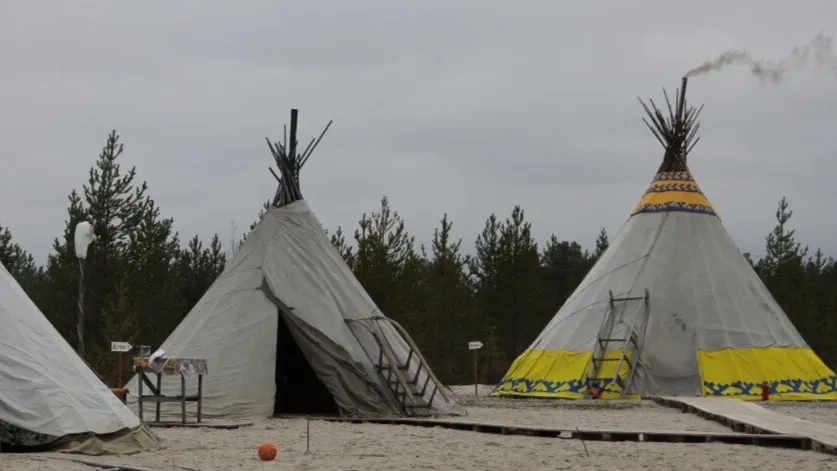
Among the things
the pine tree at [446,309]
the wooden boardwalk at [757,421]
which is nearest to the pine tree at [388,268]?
A: the pine tree at [446,309]

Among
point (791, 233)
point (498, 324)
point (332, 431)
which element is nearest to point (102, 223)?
point (498, 324)

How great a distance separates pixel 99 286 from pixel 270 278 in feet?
50.7

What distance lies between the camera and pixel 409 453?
11047 mm

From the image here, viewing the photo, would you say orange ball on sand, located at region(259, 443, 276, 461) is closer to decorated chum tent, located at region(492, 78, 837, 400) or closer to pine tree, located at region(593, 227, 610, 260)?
decorated chum tent, located at region(492, 78, 837, 400)

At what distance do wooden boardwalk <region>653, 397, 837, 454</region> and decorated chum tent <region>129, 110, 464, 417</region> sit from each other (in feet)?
11.6

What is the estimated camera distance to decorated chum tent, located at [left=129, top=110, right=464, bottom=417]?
15.7 meters

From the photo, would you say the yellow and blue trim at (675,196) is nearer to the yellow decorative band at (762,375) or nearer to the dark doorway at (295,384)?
the yellow decorative band at (762,375)

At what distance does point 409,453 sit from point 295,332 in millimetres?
5372

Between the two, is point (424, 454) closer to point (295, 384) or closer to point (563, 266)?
point (295, 384)

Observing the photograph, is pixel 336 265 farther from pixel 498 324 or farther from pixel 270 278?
pixel 498 324

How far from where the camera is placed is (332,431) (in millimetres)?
13531

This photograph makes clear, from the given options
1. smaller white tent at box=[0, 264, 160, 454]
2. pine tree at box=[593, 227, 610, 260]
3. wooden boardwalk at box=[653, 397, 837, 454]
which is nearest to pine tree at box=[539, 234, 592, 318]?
pine tree at box=[593, 227, 610, 260]

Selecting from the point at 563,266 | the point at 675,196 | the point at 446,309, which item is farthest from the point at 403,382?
the point at 563,266

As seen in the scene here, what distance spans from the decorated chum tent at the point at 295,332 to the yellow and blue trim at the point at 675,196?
8.10 m
